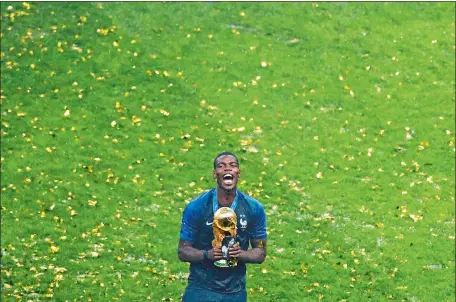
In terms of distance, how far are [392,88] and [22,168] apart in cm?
1318

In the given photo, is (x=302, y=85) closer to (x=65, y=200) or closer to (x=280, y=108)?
(x=280, y=108)

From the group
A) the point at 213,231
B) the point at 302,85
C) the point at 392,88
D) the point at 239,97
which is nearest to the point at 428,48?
the point at 392,88

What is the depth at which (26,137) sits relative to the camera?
27.4 meters

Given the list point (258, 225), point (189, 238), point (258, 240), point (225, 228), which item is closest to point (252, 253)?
point (258, 240)

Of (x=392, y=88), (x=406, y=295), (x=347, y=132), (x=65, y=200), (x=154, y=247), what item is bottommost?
(x=406, y=295)

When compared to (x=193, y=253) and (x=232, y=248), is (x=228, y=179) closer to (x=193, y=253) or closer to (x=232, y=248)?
(x=232, y=248)

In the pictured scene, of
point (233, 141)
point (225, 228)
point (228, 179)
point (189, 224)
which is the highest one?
point (233, 141)

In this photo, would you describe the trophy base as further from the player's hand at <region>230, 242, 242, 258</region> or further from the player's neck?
the player's neck

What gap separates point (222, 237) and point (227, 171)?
837mm

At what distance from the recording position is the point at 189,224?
39.1 ft

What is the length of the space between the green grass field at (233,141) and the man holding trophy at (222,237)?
7684 millimetres

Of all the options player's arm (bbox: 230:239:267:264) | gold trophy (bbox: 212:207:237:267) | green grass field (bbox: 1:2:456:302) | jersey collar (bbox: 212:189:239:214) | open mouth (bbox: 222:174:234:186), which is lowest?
player's arm (bbox: 230:239:267:264)

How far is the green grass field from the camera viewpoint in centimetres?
2112

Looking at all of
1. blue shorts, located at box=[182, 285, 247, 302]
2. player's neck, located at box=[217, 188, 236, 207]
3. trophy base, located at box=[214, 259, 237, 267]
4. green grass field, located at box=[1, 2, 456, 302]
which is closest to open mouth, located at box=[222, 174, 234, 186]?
player's neck, located at box=[217, 188, 236, 207]
